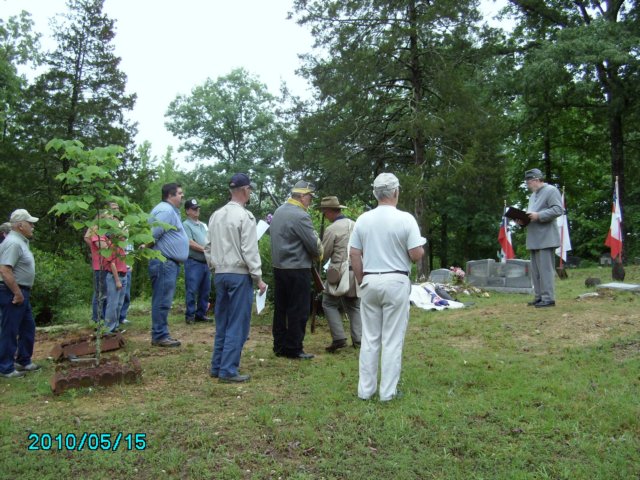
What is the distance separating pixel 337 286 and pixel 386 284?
2119 mm

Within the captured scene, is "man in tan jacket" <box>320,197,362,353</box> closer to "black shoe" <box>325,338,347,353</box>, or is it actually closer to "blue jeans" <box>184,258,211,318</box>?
"black shoe" <box>325,338,347,353</box>

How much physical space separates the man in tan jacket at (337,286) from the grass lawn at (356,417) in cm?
32

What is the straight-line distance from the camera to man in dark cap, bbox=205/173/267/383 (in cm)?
538

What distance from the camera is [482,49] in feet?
69.5

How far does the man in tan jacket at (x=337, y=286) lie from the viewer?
6.73 m

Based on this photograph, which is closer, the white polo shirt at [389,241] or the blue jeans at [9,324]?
the white polo shirt at [389,241]

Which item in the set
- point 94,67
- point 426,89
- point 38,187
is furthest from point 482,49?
point 38,187

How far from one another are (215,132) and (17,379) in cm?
3748

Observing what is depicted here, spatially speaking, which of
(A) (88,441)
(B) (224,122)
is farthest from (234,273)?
(B) (224,122)

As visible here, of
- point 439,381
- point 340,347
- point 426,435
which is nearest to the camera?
point 426,435

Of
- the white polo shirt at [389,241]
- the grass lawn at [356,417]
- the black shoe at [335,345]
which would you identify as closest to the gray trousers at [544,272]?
the grass lawn at [356,417]

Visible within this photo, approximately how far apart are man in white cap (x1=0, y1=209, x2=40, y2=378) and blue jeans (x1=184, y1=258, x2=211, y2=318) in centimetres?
310

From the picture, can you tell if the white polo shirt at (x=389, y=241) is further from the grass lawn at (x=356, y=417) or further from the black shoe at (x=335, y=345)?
the black shoe at (x=335, y=345)

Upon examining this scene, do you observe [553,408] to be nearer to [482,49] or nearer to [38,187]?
[482,49]
